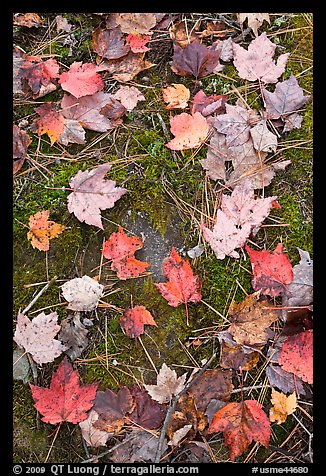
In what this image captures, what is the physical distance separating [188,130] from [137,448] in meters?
1.57

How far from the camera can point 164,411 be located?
6.93 ft

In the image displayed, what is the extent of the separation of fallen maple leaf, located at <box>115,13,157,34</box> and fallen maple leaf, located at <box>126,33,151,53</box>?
0.03 m

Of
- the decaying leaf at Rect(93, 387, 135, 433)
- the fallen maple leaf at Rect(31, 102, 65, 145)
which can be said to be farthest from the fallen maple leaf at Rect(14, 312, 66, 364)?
the fallen maple leaf at Rect(31, 102, 65, 145)

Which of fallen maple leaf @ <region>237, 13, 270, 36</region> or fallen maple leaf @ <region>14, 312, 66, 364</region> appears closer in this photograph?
fallen maple leaf @ <region>14, 312, 66, 364</region>

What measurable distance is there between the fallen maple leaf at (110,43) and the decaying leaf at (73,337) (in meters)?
1.47

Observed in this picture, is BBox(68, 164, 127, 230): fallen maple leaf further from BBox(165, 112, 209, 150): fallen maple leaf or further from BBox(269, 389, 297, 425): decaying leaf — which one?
BBox(269, 389, 297, 425): decaying leaf

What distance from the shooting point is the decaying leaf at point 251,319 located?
85.1 inches

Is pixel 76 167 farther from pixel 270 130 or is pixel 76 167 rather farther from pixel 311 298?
pixel 311 298

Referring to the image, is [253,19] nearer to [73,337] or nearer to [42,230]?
[42,230]

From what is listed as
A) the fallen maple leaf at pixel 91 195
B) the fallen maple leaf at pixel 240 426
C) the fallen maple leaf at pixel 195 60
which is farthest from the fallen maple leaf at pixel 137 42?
the fallen maple leaf at pixel 240 426

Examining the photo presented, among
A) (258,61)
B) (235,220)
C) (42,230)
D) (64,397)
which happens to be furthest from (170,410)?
(258,61)

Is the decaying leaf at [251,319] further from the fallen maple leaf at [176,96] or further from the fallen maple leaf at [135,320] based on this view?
the fallen maple leaf at [176,96]

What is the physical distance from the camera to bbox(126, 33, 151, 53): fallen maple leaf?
2.59 m

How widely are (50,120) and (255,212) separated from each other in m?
1.19
